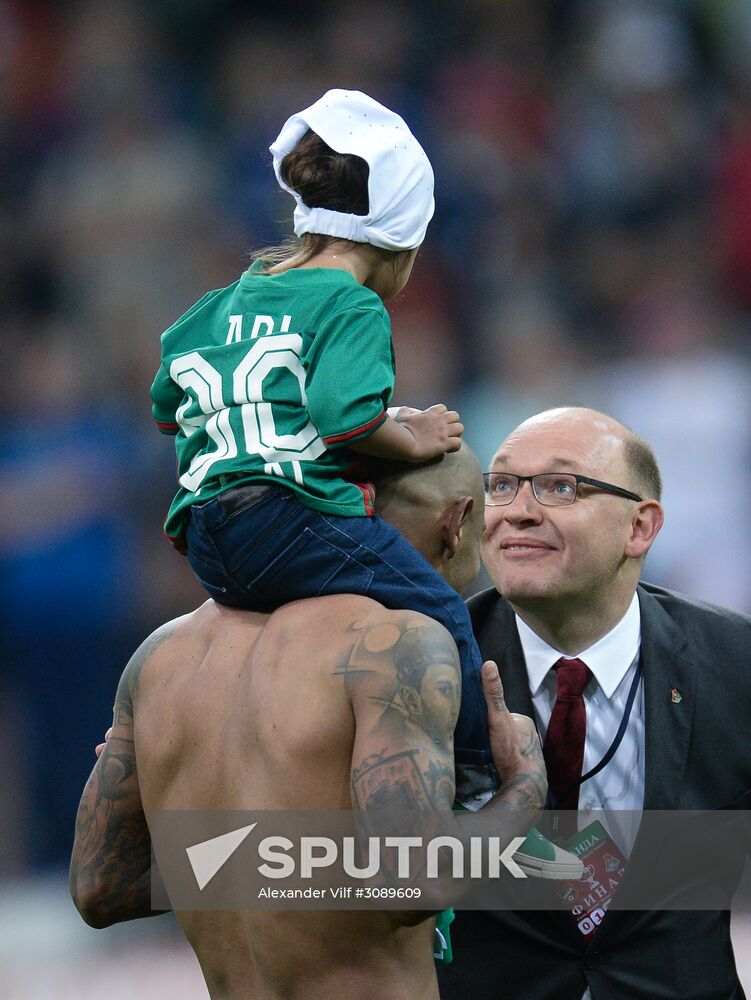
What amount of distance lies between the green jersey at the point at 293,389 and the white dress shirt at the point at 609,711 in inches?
46.4

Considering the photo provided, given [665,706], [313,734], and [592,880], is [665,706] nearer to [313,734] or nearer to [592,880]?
[592,880]

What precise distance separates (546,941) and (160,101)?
5095mm

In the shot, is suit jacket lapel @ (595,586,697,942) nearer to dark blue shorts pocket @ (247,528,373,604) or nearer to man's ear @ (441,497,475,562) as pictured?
man's ear @ (441,497,475,562)

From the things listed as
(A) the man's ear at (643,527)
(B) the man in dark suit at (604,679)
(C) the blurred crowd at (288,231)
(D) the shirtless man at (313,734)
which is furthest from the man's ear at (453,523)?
(C) the blurred crowd at (288,231)

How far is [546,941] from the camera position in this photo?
325 centimetres

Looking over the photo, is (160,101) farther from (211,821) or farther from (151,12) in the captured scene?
(211,821)

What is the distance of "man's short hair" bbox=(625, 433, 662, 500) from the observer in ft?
11.8

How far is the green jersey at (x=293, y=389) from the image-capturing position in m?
2.38

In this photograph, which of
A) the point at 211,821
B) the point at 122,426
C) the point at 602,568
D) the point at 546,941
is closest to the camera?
the point at 211,821

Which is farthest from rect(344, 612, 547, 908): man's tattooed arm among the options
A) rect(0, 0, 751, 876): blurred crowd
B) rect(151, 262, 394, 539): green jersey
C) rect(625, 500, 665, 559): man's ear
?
rect(0, 0, 751, 876): blurred crowd

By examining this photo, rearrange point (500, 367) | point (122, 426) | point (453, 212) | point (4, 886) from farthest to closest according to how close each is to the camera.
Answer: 1. point (453, 212)
2. point (500, 367)
3. point (122, 426)
4. point (4, 886)

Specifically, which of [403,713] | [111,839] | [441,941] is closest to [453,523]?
[403,713]

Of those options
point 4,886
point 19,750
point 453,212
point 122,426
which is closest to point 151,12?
point 453,212

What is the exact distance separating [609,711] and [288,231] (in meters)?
3.77
